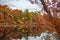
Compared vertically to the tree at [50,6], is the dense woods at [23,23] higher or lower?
lower

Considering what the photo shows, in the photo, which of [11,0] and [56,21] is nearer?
[11,0]

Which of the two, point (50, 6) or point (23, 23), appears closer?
point (23, 23)

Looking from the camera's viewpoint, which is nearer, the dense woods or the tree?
the dense woods

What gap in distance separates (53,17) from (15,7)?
429 mm

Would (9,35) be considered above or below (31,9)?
below

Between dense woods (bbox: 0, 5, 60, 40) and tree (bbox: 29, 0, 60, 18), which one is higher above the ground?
tree (bbox: 29, 0, 60, 18)

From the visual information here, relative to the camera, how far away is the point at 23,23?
183 centimetres

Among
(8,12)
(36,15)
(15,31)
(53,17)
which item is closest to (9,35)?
(15,31)

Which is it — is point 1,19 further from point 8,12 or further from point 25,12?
point 25,12

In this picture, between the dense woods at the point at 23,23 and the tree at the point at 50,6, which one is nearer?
the dense woods at the point at 23,23

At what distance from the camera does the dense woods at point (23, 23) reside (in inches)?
69.9

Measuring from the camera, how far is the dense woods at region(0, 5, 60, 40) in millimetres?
1775

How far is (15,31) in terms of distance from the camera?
1806 mm

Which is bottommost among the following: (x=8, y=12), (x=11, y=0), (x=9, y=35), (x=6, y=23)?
(x=9, y=35)
